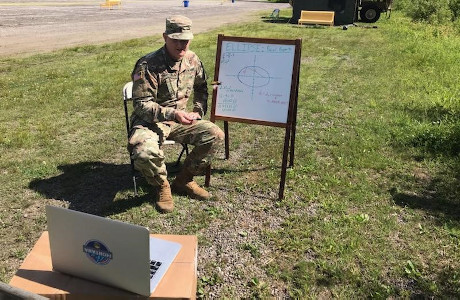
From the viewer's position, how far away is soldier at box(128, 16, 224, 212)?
380cm

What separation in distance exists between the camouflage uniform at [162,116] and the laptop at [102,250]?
1540 mm

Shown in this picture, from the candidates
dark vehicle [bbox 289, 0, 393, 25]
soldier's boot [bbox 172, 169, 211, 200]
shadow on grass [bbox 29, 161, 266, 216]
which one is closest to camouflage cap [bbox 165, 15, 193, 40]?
soldier's boot [bbox 172, 169, 211, 200]

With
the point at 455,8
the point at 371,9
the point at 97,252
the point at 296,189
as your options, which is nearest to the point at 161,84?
the point at 296,189

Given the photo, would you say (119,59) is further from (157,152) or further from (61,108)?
(157,152)

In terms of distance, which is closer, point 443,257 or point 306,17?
point 443,257

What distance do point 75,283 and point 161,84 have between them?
7.45ft

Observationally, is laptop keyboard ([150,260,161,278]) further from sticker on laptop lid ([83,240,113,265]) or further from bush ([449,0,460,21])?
bush ([449,0,460,21])

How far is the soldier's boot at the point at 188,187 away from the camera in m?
4.24

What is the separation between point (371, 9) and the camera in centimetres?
2545

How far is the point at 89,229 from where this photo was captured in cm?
207

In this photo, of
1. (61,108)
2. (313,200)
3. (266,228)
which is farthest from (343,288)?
(61,108)

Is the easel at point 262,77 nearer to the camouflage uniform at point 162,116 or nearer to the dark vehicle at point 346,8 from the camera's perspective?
the camouflage uniform at point 162,116

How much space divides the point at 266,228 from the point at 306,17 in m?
21.2

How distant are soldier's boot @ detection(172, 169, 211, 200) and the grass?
113mm
